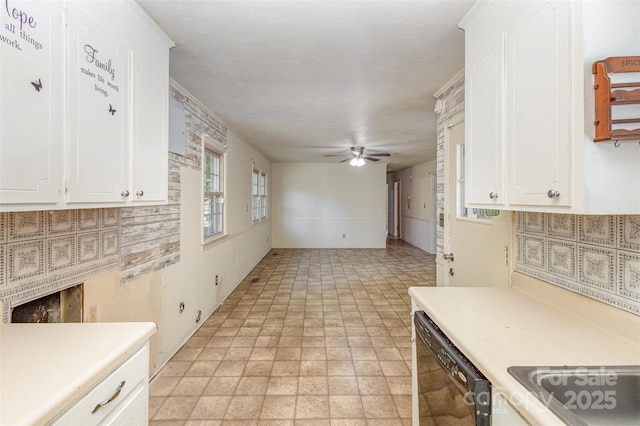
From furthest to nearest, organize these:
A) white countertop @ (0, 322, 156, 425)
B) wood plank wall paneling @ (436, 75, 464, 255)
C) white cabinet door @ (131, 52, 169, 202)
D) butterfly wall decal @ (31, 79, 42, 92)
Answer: wood plank wall paneling @ (436, 75, 464, 255) → white cabinet door @ (131, 52, 169, 202) → butterfly wall decal @ (31, 79, 42, 92) → white countertop @ (0, 322, 156, 425)

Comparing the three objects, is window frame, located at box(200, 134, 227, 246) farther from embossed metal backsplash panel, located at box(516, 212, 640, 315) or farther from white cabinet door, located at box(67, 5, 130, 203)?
embossed metal backsplash panel, located at box(516, 212, 640, 315)

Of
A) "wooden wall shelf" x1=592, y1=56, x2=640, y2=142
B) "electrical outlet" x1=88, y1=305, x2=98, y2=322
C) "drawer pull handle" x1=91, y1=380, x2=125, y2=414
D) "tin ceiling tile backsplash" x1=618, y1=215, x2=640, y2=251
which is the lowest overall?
"drawer pull handle" x1=91, y1=380, x2=125, y2=414

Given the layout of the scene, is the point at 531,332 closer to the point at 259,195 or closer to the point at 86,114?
the point at 86,114

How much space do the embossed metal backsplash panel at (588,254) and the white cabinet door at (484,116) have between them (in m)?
0.36

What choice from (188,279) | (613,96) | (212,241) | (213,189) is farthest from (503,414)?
(213,189)

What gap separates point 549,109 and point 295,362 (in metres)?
2.50

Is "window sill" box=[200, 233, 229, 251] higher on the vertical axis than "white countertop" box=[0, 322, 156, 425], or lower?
higher

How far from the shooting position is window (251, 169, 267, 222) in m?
6.54

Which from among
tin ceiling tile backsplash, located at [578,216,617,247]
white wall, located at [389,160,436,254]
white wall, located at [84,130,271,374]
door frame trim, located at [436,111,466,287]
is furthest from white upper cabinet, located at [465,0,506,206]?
white wall, located at [389,160,436,254]

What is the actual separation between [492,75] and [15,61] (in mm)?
1877

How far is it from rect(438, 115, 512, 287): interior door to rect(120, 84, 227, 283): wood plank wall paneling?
7.98ft

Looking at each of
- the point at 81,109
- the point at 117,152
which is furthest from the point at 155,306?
the point at 81,109

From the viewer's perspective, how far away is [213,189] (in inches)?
155

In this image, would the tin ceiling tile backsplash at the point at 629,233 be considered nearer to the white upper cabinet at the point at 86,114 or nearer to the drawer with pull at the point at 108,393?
the drawer with pull at the point at 108,393
